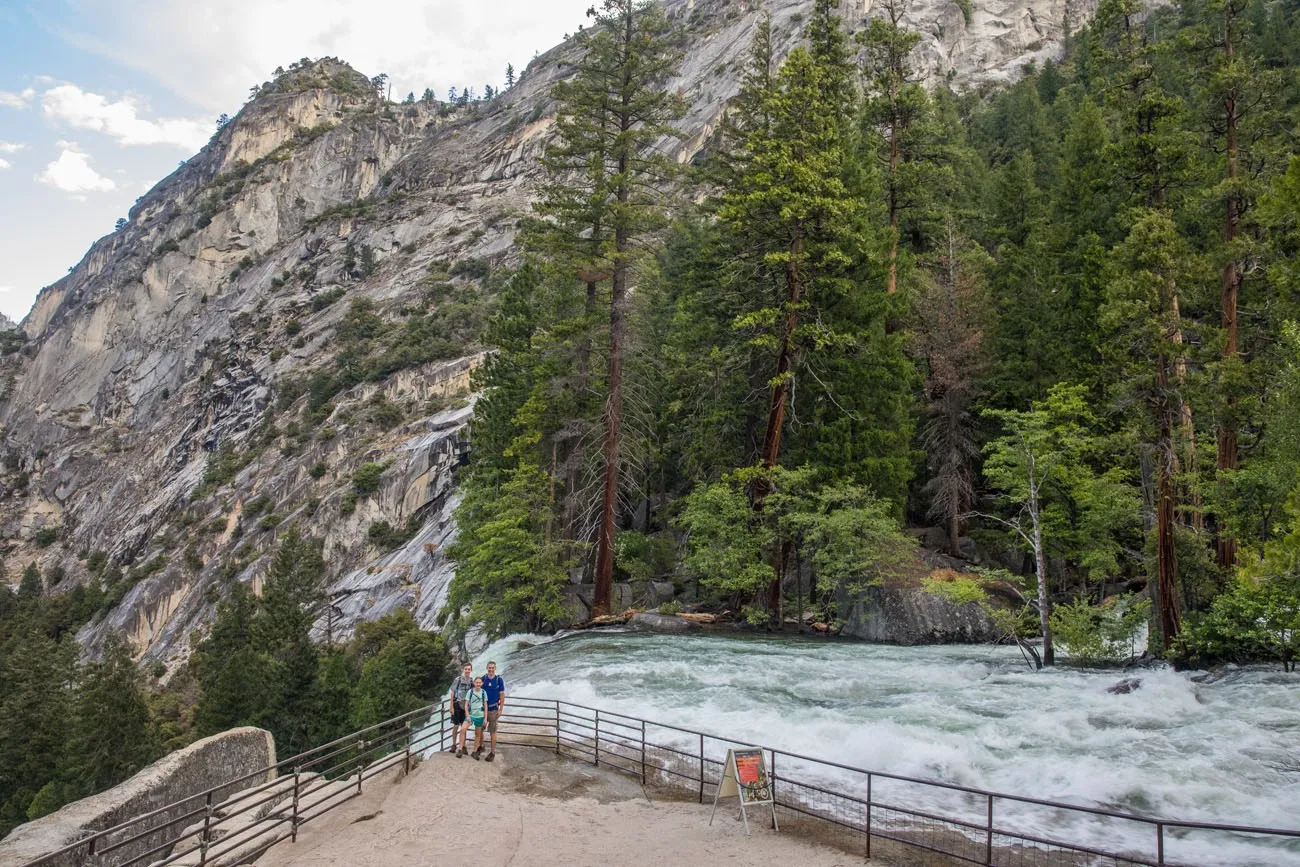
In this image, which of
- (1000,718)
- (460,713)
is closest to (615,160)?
(460,713)

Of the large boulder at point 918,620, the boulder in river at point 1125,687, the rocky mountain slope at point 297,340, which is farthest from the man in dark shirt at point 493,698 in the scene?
the rocky mountain slope at point 297,340

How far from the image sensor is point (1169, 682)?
1369cm

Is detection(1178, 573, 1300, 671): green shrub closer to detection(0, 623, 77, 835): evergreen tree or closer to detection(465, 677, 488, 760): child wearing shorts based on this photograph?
detection(465, 677, 488, 760): child wearing shorts

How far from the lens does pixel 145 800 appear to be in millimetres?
12617

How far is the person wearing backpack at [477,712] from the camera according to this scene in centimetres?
1137

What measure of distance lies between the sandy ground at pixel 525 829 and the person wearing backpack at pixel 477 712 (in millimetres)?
783

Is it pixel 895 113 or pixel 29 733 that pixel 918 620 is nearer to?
pixel 895 113

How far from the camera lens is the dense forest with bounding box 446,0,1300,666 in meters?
16.4

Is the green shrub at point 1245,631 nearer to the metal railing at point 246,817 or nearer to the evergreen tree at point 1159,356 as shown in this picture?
the evergreen tree at point 1159,356

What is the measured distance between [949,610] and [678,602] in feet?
31.8

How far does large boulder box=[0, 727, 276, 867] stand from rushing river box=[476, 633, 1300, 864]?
5.35m

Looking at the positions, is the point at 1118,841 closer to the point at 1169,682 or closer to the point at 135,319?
the point at 1169,682

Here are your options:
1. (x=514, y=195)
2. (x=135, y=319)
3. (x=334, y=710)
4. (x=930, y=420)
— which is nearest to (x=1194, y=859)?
(x=930, y=420)

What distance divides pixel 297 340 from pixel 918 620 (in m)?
99.2
